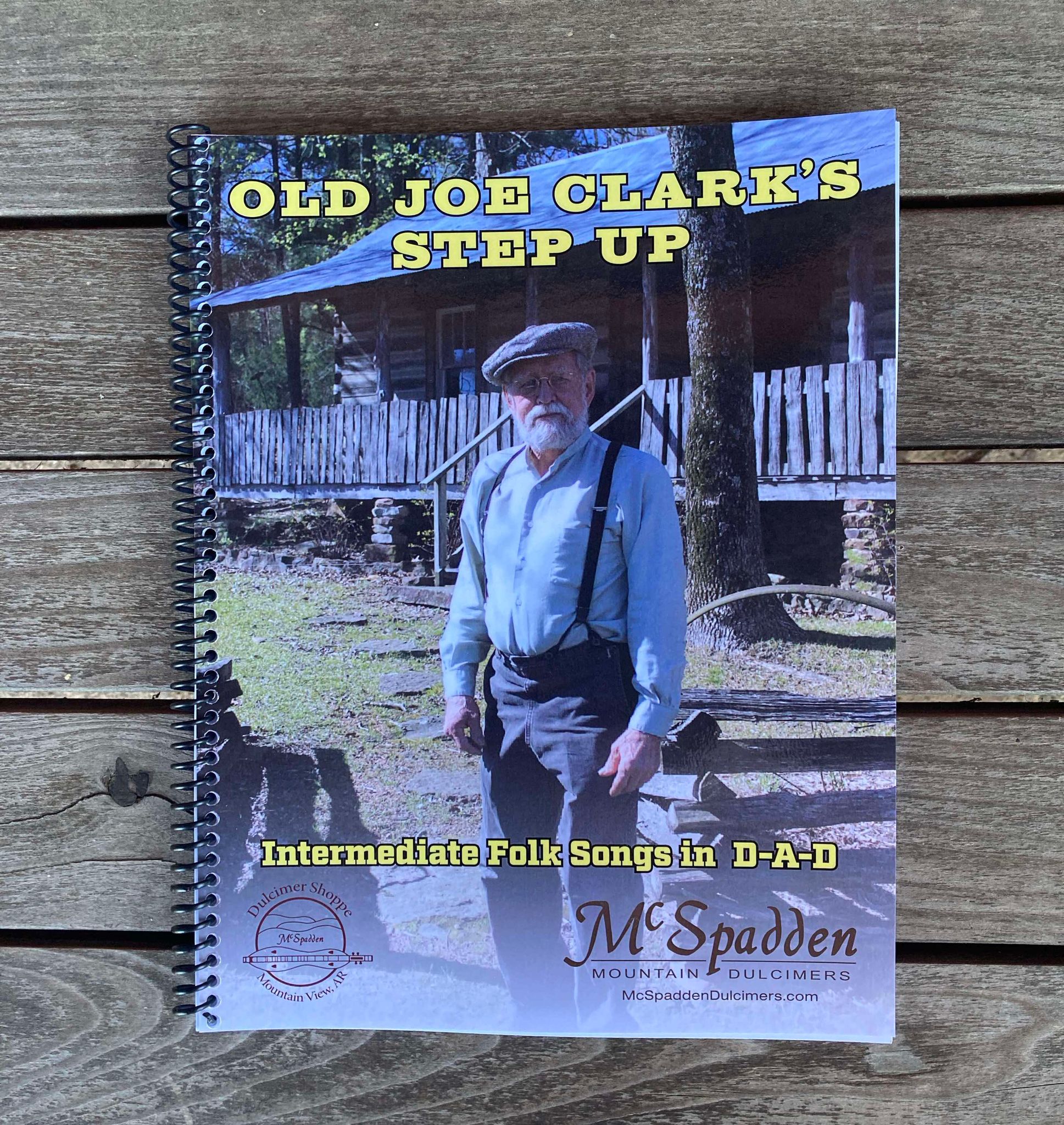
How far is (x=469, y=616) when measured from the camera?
69 centimetres

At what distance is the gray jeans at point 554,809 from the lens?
675mm

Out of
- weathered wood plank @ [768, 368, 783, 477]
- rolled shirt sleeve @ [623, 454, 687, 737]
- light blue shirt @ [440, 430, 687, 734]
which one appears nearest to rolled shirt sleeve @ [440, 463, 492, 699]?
light blue shirt @ [440, 430, 687, 734]

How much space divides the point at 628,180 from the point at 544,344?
139 mm

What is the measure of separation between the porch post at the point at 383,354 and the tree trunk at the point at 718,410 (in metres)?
0.22

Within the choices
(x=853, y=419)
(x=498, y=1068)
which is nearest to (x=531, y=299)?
(x=853, y=419)

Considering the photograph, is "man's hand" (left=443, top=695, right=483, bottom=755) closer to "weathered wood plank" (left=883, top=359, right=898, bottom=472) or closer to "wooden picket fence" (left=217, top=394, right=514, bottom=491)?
"wooden picket fence" (left=217, top=394, right=514, bottom=491)

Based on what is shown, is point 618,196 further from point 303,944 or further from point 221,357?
point 303,944

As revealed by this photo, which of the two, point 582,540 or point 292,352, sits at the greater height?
point 292,352

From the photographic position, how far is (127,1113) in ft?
2.39

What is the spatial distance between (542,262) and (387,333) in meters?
0.12

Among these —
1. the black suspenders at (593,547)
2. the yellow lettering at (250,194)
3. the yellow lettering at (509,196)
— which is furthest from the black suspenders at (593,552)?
the yellow lettering at (250,194)

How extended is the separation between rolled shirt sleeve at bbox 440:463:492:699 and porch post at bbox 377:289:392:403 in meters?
0.09

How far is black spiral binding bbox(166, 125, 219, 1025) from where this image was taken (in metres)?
0.70

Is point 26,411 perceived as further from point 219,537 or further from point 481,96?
point 481,96
